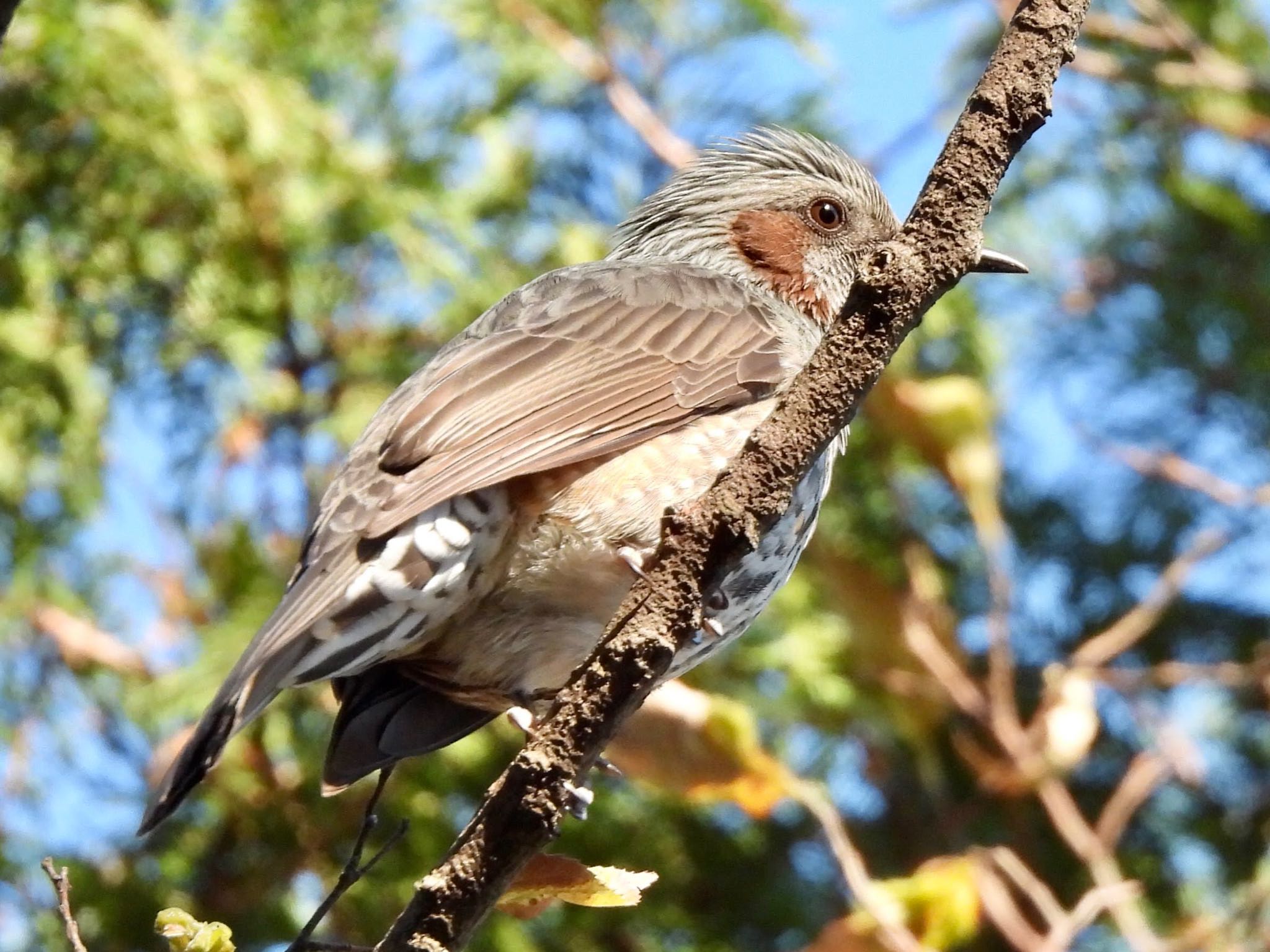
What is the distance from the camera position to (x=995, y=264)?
110 inches

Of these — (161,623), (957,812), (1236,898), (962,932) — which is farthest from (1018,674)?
(161,623)

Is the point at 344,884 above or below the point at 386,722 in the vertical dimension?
below

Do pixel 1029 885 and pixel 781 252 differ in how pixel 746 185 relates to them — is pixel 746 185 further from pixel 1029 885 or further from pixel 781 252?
pixel 1029 885

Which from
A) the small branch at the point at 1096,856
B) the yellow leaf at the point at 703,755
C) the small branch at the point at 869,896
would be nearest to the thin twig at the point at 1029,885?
the small branch at the point at 1096,856

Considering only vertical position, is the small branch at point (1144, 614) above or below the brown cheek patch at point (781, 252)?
below

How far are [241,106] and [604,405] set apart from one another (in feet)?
7.68

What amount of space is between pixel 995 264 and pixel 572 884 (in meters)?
1.25

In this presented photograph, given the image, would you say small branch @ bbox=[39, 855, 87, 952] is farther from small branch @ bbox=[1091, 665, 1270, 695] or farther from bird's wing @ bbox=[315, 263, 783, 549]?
small branch @ bbox=[1091, 665, 1270, 695]

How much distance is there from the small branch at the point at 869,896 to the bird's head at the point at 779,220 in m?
1.32

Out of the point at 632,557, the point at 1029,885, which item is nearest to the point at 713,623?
the point at 632,557

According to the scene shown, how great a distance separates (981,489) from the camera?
511 cm

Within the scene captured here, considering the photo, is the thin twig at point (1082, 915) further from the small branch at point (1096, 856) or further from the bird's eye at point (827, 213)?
the bird's eye at point (827, 213)

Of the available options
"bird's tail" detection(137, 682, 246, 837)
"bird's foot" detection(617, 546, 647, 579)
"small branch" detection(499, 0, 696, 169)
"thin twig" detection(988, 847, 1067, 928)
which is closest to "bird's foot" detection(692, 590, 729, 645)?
"bird's foot" detection(617, 546, 647, 579)

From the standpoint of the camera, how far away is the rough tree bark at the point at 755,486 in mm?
2477
